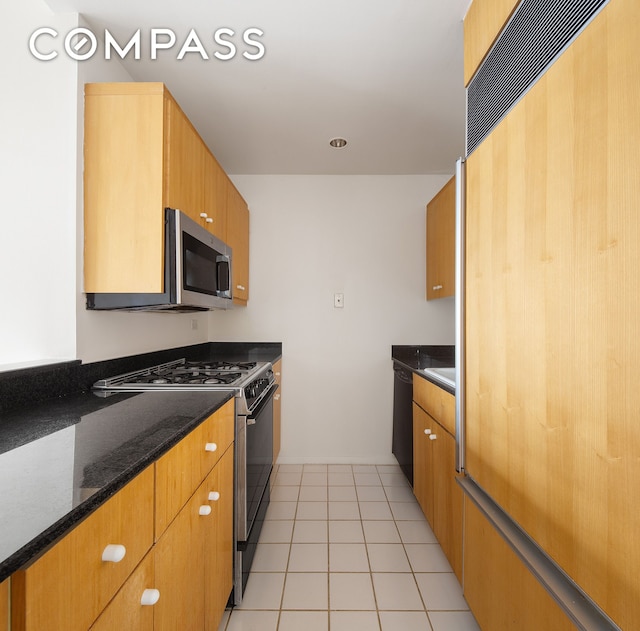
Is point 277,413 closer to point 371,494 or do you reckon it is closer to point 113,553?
point 371,494

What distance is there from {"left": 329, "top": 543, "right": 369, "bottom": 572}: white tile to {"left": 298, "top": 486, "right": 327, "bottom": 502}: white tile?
21.7 inches

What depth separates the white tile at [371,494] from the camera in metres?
2.69

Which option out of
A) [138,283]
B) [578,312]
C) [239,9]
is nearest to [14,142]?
[138,283]

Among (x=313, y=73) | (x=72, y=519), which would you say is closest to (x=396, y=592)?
(x=72, y=519)

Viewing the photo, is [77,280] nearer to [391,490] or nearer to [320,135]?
[320,135]

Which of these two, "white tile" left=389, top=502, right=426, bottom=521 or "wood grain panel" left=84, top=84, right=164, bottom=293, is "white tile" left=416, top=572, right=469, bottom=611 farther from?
"wood grain panel" left=84, top=84, right=164, bottom=293

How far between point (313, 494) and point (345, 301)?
1494 millimetres

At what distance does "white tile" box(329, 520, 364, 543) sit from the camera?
2186 millimetres

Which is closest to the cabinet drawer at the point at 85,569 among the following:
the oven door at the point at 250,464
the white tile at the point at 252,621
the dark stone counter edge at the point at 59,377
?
the dark stone counter edge at the point at 59,377

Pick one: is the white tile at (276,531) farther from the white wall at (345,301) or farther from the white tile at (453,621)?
the white wall at (345,301)

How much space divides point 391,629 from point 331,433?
6.10 feet

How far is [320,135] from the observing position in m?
2.67

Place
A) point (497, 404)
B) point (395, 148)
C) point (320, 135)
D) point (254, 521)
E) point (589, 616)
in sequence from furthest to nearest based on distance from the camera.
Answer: point (395, 148) < point (320, 135) < point (254, 521) < point (497, 404) < point (589, 616)

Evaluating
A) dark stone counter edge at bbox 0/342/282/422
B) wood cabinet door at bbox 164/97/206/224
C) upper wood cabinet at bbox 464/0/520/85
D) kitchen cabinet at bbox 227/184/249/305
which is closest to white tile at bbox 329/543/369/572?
dark stone counter edge at bbox 0/342/282/422
